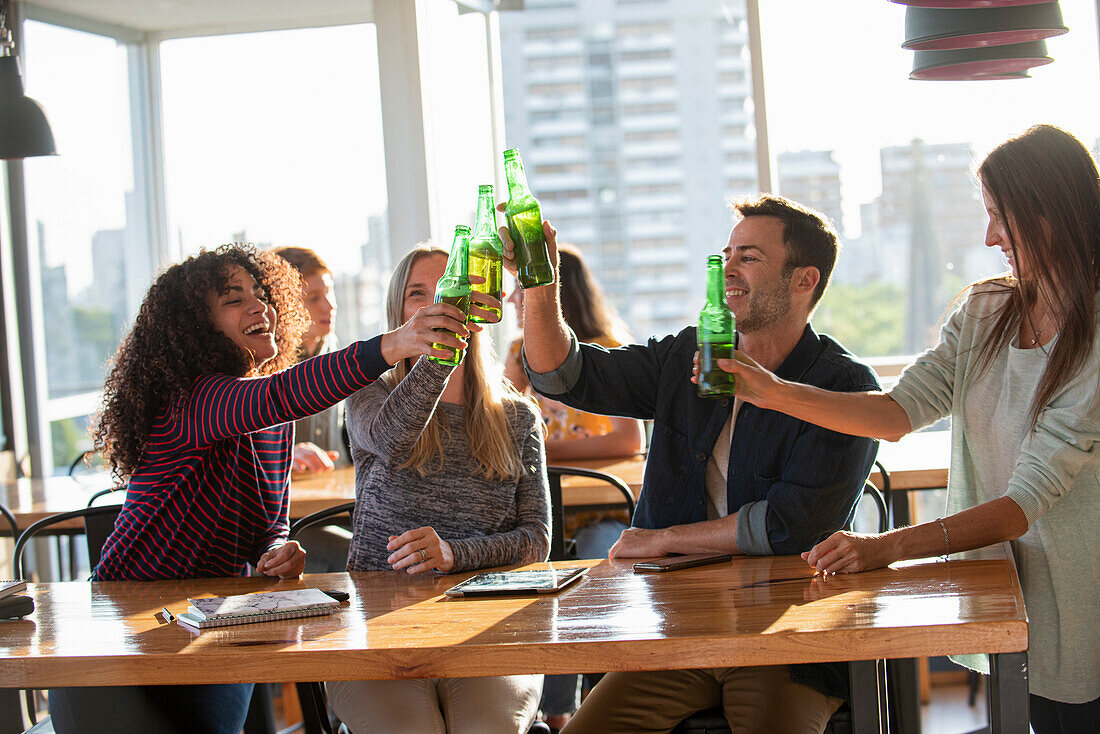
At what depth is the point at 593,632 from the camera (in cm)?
145

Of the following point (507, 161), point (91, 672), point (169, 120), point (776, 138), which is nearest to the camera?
point (91, 672)

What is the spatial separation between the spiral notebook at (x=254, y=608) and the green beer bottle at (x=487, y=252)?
68 centimetres

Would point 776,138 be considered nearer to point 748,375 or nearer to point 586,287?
point 586,287

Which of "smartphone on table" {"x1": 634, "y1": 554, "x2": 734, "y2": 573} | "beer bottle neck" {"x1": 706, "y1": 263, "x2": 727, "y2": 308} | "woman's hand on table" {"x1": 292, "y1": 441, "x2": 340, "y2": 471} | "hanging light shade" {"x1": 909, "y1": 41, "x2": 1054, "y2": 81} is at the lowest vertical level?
"smartphone on table" {"x1": 634, "y1": 554, "x2": 734, "y2": 573}

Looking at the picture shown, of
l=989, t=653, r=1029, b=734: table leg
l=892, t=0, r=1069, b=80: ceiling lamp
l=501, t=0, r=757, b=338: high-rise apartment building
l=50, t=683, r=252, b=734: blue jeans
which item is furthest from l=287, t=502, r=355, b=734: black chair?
l=501, t=0, r=757, b=338: high-rise apartment building

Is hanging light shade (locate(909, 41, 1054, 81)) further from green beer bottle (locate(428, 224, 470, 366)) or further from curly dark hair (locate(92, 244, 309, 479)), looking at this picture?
curly dark hair (locate(92, 244, 309, 479))

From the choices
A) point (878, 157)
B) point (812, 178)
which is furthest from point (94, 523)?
point (878, 157)

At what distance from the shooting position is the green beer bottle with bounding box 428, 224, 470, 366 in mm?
1854

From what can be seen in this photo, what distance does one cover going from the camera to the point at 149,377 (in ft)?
6.76

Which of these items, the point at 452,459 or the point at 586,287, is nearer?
the point at 452,459

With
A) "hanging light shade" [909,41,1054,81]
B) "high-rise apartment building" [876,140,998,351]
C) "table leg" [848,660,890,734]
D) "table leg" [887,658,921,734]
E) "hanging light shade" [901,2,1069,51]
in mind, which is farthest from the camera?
"high-rise apartment building" [876,140,998,351]

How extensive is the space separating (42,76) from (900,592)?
4.74m

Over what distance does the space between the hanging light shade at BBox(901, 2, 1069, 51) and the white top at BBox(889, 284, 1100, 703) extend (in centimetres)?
77

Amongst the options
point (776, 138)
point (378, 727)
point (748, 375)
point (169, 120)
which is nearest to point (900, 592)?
point (748, 375)
